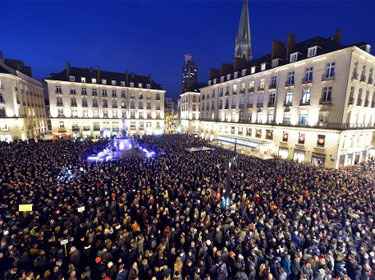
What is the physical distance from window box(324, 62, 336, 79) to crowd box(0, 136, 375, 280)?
14.1m

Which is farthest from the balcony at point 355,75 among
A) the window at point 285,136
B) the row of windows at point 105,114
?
the row of windows at point 105,114

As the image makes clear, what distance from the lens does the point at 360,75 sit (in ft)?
78.2

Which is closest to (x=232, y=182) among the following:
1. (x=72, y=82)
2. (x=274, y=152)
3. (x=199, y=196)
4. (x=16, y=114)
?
(x=199, y=196)

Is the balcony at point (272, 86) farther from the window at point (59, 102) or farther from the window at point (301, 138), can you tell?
the window at point (59, 102)

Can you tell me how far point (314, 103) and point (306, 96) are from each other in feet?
5.68

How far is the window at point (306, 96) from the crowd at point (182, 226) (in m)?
12.9

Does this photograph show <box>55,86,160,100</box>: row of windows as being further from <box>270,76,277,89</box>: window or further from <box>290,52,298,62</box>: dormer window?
<box>290,52,298,62</box>: dormer window

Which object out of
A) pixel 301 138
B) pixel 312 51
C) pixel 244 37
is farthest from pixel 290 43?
pixel 244 37

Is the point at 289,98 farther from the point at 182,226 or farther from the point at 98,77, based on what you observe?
the point at 98,77

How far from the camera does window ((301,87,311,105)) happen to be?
26009 millimetres

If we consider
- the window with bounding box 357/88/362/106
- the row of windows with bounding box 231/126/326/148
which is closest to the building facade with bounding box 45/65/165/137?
the row of windows with bounding box 231/126/326/148

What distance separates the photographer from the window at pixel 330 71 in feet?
76.7

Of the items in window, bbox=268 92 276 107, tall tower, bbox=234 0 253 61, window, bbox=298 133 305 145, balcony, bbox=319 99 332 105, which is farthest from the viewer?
tall tower, bbox=234 0 253 61

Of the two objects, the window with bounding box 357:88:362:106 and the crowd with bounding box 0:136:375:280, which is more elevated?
the window with bounding box 357:88:362:106
